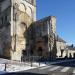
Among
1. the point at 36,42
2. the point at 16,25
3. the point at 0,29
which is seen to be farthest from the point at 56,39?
the point at 0,29

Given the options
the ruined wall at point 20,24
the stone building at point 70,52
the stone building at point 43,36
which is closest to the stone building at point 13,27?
the ruined wall at point 20,24

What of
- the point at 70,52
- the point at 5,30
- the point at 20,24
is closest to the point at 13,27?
the point at 5,30

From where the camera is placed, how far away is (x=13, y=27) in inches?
1533

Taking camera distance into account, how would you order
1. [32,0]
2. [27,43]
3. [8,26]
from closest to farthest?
[8,26]
[27,43]
[32,0]

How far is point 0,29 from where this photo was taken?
4084 cm

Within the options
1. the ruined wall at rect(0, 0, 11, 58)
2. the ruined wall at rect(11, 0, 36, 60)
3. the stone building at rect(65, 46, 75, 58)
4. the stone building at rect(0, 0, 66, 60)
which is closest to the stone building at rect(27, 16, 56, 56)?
the stone building at rect(0, 0, 66, 60)

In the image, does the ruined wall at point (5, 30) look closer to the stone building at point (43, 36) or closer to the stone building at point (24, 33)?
the stone building at point (24, 33)

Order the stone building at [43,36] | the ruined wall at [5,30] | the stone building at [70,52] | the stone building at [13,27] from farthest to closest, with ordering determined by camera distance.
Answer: the stone building at [70,52], the stone building at [43,36], the ruined wall at [5,30], the stone building at [13,27]

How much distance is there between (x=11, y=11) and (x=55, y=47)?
10927 millimetres

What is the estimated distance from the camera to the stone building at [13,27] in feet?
125

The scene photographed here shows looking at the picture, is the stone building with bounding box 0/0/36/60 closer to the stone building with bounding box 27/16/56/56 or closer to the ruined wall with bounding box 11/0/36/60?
the ruined wall with bounding box 11/0/36/60

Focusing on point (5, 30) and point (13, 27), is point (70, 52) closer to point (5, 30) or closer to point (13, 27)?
point (13, 27)

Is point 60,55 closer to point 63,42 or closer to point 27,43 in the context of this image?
point 63,42

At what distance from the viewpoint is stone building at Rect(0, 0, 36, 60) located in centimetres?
3816
